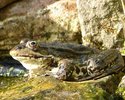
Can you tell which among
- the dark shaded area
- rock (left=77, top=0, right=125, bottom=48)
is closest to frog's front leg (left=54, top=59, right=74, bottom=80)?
rock (left=77, top=0, right=125, bottom=48)

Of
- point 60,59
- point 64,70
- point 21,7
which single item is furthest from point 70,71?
point 21,7

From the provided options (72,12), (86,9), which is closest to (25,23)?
(72,12)

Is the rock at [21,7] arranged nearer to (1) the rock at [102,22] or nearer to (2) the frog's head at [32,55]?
(1) the rock at [102,22]

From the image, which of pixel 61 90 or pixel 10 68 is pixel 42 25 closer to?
pixel 10 68

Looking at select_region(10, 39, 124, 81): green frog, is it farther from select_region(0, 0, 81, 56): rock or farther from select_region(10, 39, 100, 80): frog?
select_region(0, 0, 81, 56): rock

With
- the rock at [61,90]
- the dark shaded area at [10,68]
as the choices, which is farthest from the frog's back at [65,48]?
the dark shaded area at [10,68]

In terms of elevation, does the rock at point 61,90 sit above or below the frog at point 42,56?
below
